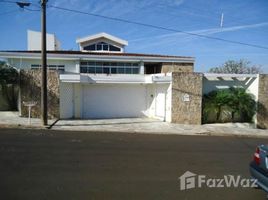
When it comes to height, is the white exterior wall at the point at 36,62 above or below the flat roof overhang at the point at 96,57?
below

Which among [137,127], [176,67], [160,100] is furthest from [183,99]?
[176,67]

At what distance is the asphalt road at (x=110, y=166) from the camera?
5.63 metres

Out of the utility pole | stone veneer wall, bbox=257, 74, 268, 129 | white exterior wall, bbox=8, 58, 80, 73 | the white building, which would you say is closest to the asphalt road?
the utility pole

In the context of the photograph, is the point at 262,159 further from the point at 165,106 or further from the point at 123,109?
the point at 123,109

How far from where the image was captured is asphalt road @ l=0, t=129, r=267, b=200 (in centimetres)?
563

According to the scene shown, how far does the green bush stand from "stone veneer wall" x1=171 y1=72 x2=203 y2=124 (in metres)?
0.75

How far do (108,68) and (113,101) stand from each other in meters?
4.21

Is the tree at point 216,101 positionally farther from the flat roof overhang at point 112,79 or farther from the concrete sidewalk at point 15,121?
the concrete sidewalk at point 15,121

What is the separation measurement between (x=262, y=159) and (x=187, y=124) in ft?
40.5

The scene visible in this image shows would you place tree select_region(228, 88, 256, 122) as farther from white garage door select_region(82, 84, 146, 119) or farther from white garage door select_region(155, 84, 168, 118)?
white garage door select_region(82, 84, 146, 119)

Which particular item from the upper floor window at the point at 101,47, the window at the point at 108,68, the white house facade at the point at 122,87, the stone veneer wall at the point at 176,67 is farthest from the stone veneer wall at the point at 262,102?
the upper floor window at the point at 101,47

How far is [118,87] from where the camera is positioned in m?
20.2

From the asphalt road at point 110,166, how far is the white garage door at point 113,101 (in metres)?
7.69

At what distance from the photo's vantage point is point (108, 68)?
76.3 ft
